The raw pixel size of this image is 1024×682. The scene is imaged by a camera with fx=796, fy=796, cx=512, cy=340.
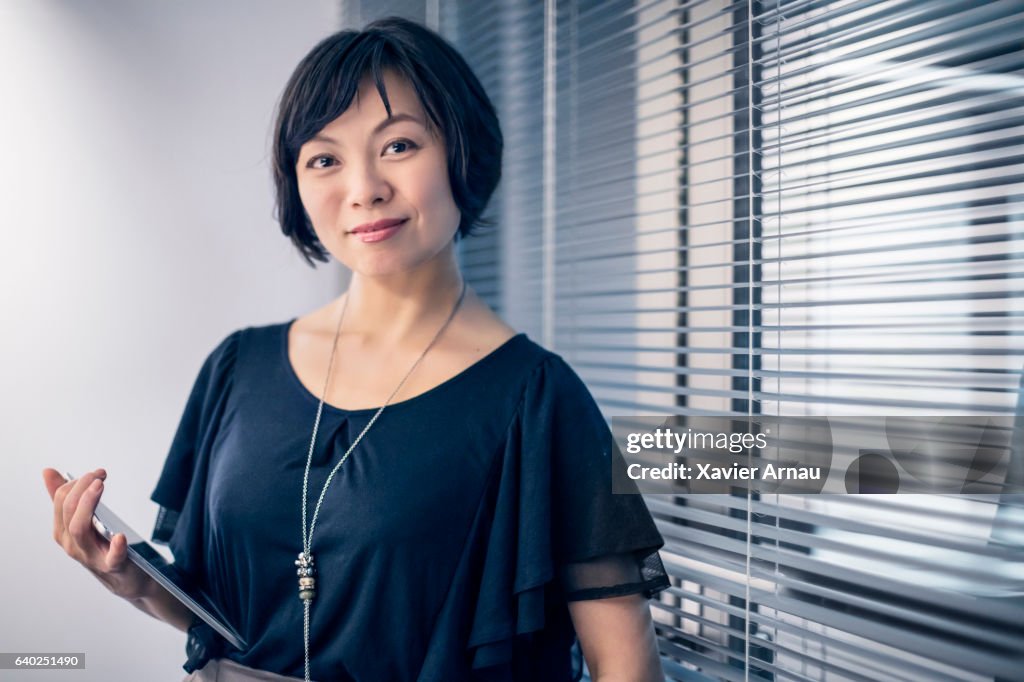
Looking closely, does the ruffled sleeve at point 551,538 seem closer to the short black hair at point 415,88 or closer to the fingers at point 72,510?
the short black hair at point 415,88

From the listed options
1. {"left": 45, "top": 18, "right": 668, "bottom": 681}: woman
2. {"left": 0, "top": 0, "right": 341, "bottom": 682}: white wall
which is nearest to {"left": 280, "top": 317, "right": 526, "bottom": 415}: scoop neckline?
{"left": 45, "top": 18, "right": 668, "bottom": 681}: woman

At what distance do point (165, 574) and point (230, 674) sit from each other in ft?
0.50

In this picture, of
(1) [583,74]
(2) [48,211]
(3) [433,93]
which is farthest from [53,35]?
(1) [583,74]

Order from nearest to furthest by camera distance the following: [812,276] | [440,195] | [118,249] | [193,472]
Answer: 1. [812,276]
2. [440,195]
3. [193,472]
4. [118,249]

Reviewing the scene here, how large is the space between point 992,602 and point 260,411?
896mm

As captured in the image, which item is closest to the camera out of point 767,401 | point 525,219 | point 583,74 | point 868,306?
point 868,306

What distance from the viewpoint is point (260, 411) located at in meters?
1.11

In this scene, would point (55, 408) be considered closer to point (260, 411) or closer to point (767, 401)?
point (260, 411)

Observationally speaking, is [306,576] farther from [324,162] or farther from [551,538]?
[324,162]

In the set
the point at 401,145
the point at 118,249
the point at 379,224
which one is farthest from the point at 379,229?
the point at 118,249

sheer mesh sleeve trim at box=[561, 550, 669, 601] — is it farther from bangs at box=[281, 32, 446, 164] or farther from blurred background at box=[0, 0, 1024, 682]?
bangs at box=[281, 32, 446, 164]

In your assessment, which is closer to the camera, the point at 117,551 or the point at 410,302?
the point at 117,551

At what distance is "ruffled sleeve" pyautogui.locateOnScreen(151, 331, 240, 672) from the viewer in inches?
44.5

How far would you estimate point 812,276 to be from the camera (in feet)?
3.06
